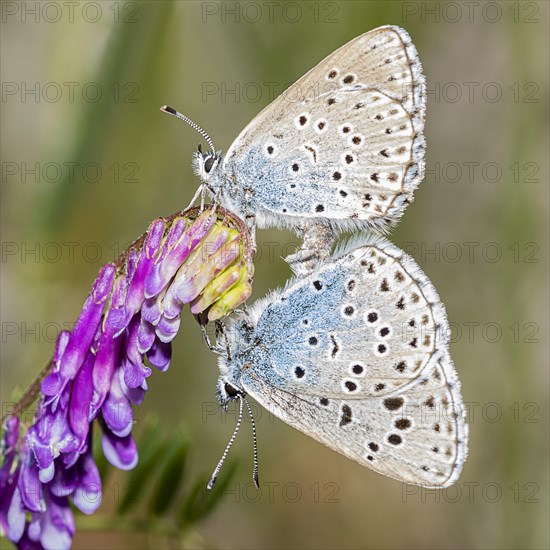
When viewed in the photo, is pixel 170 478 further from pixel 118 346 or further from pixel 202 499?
pixel 118 346

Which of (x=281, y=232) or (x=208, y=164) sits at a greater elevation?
(x=208, y=164)

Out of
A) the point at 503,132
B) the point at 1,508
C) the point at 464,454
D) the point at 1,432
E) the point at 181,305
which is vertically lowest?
the point at 1,508

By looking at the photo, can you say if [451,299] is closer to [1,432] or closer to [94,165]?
[94,165]

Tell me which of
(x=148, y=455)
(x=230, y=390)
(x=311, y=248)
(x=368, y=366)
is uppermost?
(x=311, y=248)

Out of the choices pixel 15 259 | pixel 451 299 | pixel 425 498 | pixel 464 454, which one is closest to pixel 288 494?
pixel 425 498

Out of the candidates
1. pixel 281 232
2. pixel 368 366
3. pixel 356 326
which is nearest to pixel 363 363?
pixel 368 366

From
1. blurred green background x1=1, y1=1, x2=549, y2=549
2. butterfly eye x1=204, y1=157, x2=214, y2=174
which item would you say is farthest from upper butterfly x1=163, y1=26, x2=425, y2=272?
blurred green background x1=1, y1=1, x2=549, y2=549
